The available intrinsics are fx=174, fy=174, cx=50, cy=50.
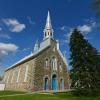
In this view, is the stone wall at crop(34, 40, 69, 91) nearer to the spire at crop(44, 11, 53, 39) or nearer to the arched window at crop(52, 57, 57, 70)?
the arched window at crop(52, 57, 57, 70)

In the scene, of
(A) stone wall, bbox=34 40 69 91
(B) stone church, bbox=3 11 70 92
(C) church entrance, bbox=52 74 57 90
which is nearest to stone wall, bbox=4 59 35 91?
(B) stone church, bbox=3 11 70 92

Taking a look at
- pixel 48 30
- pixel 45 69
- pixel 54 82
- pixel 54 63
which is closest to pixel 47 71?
pixel 45 69

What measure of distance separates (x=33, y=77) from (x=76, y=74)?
30.8ft

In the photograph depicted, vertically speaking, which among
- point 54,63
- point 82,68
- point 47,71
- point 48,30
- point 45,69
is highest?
point 48,30

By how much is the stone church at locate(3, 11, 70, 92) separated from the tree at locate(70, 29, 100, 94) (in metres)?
8.34

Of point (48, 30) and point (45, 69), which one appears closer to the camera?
point (45, 69)

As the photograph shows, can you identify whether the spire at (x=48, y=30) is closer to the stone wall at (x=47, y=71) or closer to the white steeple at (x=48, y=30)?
the white steeple at (x=48, y=30)

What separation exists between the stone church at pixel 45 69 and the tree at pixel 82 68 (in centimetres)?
834

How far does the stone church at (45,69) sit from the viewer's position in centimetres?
3197

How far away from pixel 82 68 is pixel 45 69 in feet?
33.9

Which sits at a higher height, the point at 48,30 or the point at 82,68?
the point at 48,30

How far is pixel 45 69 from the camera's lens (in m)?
33.8

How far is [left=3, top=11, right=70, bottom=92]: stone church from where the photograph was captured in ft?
105

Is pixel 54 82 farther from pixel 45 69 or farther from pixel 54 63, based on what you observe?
pixel 54 63
